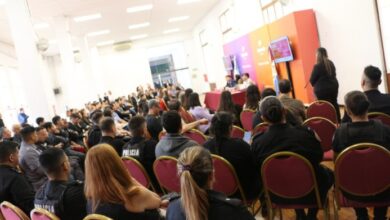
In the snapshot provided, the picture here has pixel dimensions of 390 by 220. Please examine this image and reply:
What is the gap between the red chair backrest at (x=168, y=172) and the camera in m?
2.62

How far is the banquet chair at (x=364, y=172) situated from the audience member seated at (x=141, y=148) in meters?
1.70

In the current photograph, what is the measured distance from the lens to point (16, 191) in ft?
9.11

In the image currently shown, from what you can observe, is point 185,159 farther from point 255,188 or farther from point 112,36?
point 112,36

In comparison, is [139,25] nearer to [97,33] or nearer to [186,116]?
[97,33]

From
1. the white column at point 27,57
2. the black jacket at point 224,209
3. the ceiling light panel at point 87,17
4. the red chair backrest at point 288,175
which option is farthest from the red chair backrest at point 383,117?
the ceiling light panel at point 87,17

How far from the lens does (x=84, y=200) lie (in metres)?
2.23

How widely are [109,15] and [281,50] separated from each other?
6564mm

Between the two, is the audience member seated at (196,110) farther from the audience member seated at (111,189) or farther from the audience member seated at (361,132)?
the audience member seated at (111,189)

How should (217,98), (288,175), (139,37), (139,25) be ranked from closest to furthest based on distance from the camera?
(288,175) < (217,98) < (139,25) < (139,37)

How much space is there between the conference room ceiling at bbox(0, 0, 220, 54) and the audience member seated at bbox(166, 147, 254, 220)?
8.63 m

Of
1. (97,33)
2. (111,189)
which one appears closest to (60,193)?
(111,189)

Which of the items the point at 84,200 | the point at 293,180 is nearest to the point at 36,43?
the point at 84,200

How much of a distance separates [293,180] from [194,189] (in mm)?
973

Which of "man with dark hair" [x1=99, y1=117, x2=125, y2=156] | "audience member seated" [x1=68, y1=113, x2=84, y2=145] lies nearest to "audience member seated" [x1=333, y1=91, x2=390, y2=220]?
"man with dark hair" [x1=99, y1=117, x2=125, y2=156]
